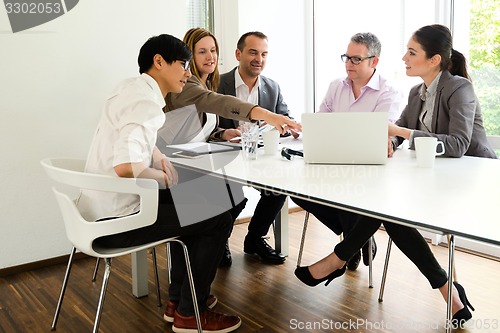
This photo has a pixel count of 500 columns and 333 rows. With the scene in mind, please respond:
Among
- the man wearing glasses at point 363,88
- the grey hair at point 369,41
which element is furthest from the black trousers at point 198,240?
the grey hair at point 369,41

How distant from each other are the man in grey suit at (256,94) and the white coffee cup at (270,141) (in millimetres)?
657

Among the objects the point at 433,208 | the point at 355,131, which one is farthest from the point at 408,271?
the point at 433,208

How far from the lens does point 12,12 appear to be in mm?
2783

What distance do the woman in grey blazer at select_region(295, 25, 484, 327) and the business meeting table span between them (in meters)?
0.14

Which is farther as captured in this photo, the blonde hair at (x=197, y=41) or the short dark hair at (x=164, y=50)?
the blonde hair at (x=197, y=41)

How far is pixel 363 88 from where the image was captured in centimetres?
296

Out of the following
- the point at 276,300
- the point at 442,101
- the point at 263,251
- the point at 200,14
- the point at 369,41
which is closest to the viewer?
the point at 442,101

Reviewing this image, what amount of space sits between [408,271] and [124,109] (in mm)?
1885

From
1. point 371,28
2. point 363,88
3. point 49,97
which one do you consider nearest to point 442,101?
point 363,88

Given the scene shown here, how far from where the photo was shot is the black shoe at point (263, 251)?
3055 mm

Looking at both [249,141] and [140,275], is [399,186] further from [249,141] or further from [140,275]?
[140,275]

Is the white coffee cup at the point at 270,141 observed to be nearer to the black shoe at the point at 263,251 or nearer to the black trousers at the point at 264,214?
the black trousers at the point at 264,214

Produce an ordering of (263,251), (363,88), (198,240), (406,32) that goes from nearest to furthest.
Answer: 1. (198,240)
2. (363,88)
3. (263,251)
4. (406,32)

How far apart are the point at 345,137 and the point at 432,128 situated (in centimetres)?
68
